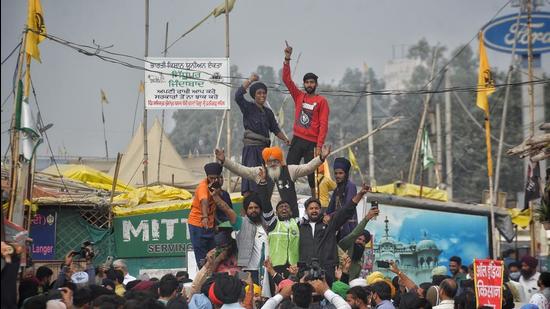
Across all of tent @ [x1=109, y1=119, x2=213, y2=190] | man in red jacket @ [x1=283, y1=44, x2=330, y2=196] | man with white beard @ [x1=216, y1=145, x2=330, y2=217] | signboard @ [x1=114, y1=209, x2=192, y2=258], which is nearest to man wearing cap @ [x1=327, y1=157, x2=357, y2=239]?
man with white beard @ [x1=216, y1=145, x2=330, y2=217]

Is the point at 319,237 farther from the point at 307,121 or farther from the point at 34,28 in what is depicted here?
the point at 34,28

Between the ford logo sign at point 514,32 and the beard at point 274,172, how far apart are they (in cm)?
2631

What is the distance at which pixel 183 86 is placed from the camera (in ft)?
64.5

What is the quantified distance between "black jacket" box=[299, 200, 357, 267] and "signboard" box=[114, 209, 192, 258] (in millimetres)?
6154

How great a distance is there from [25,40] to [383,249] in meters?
10.1

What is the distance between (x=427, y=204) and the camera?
1016 inches

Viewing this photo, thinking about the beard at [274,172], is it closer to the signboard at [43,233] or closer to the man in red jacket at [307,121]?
the man in red jacket at [307,121]

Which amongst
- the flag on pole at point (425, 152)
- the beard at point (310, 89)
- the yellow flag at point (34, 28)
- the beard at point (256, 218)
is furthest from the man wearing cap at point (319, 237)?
the flag on pole at point (425, 152)

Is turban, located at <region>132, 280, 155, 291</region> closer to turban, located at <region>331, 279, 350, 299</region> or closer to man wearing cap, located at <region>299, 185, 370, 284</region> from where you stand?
turban, located at <region>331, 279, 350, 299</region>

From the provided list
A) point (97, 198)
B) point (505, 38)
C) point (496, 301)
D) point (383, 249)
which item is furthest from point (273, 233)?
point (505, 38)

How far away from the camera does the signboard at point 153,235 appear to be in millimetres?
19453

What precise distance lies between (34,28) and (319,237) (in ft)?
15.8

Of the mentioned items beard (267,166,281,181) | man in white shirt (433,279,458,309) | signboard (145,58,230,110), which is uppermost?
signboard (145,58,230,110)

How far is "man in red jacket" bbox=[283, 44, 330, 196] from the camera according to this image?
16250 mm
